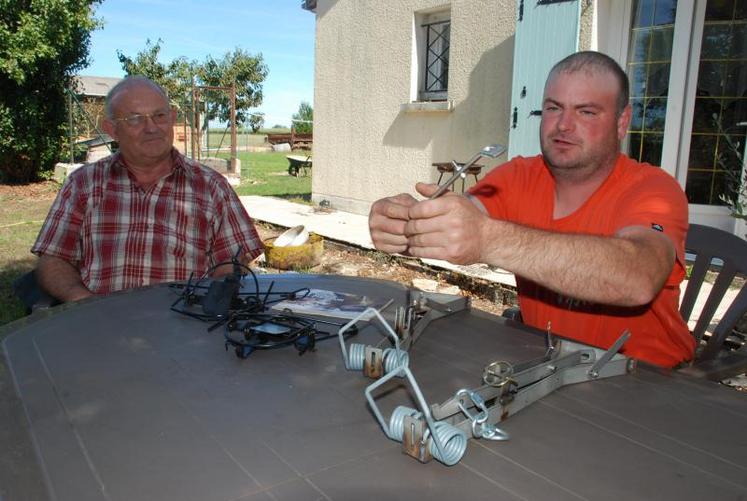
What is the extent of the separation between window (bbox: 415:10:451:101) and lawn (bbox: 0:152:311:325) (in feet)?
10.6

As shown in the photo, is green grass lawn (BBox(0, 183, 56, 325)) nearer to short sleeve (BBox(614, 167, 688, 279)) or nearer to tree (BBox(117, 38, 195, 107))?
short sleeve (BBox(614, 167, 688, 279))

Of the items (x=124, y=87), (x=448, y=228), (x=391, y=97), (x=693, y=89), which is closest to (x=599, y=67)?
(x=448, y=228)

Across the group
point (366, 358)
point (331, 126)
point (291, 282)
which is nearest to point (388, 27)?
point (331, 126)

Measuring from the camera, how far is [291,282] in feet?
6.77

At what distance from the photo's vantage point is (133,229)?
2525 millimetres

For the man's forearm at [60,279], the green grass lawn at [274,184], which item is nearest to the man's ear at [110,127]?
the man's forearm at [60,279]

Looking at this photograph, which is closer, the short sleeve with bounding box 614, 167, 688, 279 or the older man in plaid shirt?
the short sleeve with bounding box 614, 167, 688, 279

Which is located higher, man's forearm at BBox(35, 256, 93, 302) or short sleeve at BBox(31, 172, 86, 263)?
short sleeve at BBox(31, 172, 86, 263)

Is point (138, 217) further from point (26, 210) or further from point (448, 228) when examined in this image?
point (26, 210)

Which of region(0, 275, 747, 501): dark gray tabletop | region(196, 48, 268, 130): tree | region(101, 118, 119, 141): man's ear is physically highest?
region(196, 48, 268, 130): tree

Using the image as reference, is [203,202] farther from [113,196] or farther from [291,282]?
[291,282]

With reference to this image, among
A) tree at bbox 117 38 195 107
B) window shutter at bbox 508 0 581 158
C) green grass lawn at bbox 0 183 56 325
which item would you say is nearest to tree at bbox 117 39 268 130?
tree at bbox 117 38 195 107

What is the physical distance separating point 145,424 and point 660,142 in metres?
5.04

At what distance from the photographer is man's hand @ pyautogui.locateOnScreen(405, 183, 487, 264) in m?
1.12
